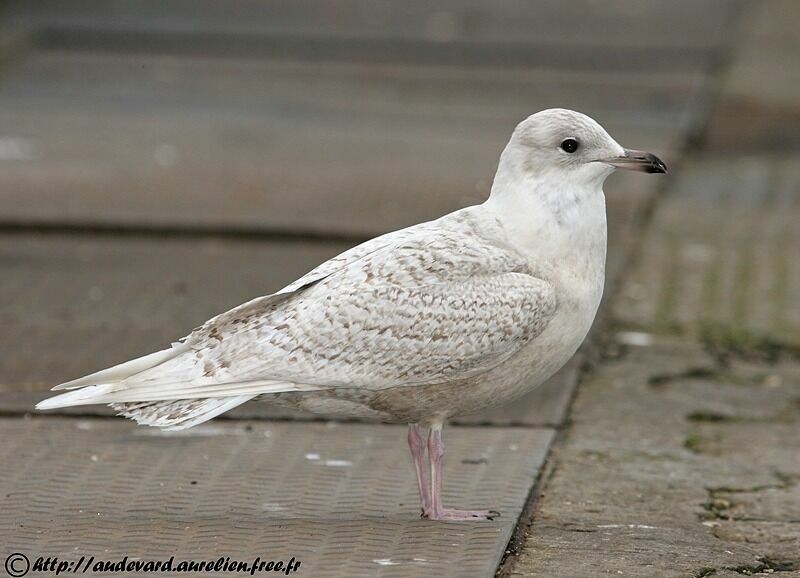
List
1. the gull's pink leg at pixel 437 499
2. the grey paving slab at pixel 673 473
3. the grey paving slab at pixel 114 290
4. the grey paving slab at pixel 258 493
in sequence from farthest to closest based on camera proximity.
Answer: the grey paving slab at pixel 114 290, the gull's pink leg at pixel 437 499, the grey paving slab at pixel 673 473, the grey paving slab at pixel 258 493

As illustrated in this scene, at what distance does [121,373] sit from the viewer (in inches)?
198

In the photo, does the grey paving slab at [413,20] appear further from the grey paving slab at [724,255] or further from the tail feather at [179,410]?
the tail feather at [179,410]

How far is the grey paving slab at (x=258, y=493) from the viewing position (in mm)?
4770

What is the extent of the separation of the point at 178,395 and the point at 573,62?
38.7 ft

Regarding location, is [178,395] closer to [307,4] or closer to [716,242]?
[716,242]

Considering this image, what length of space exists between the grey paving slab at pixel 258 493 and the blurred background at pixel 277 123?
40.9 inches

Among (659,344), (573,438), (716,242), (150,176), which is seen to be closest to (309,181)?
(150,176)

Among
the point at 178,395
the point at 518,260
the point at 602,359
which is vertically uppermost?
the point at 518,260

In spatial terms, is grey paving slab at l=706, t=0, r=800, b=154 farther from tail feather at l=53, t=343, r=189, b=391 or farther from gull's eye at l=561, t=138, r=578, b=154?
tail feather at l=53, t=343, r=189, b=391

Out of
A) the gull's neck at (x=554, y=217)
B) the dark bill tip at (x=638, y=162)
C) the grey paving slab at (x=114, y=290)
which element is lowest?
the grey paving slab at (x=114, y=290)

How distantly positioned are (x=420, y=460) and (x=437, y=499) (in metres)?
0.19

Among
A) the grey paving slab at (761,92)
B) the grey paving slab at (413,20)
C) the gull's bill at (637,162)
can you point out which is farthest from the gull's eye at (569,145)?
the grey paving slab at (413,20)

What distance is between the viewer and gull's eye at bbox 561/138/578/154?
521 centimetres

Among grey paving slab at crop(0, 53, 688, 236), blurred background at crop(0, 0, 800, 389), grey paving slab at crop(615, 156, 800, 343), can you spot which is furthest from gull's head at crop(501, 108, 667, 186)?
grey paving slab at crop(0, 53, 688, 236)
